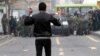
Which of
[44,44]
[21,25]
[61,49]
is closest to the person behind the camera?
[44,44]

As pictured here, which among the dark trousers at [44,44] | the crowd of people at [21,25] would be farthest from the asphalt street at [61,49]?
the crowd of people at [21,25]

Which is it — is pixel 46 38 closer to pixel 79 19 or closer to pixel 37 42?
pixel 37 42

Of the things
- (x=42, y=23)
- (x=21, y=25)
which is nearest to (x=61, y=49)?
(x=42, y=23)

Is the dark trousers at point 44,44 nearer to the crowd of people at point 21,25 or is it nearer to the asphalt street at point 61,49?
the asphalt street at point 61,49

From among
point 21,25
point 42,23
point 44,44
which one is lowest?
point 21,25

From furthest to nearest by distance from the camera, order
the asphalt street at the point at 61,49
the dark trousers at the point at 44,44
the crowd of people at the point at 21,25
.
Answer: the crowd of people at the point at 21,25 → the asphalt street at the point at 61,49 → the dark trousers at the point at 44,44

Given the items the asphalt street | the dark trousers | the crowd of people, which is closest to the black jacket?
the dark trousers

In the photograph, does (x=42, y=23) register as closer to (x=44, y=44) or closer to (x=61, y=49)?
(x=44, y=44)

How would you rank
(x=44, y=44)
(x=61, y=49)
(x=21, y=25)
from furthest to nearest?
(x=21, y=25)
(x=61, y=49)
(x=44, y=44)

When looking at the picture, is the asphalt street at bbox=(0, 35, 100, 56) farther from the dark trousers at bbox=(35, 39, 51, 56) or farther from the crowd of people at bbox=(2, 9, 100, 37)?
the crowd of people at bbox=(2, 9, 100, 37)

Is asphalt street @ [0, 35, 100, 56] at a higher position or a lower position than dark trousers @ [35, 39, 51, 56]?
lower

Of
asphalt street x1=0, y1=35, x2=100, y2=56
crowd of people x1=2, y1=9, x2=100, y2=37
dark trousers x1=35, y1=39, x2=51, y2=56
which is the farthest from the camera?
crowd of people x1=2, y1=9, x2=100, y2=37

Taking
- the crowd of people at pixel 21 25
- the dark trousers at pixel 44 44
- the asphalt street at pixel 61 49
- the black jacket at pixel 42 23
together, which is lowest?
the crowd of people at pixel 21 25

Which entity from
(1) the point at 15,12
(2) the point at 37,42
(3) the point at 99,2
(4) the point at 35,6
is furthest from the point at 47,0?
(2) the point at 37,42
